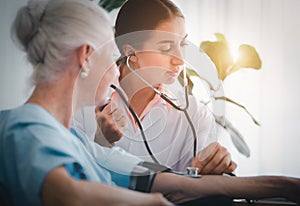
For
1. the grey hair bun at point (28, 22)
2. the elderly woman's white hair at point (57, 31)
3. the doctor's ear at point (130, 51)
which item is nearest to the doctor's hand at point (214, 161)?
the doctor's ear at point (130, 51)

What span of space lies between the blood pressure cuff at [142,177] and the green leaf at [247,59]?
463 millimetres

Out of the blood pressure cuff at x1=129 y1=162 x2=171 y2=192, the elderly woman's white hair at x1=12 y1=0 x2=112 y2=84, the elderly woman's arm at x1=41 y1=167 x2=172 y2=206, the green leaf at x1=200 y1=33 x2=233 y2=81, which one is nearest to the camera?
the elderly woman's arm at x1=41 y1=167 x2=172 y2=206

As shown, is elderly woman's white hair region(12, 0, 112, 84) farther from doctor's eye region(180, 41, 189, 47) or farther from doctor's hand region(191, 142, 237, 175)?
doctor's hand region(191, 142, 237, 175)

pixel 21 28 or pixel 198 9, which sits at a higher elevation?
pixel 198 9

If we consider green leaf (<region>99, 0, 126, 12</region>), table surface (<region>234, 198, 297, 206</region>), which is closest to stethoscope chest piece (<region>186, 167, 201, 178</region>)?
table surface (<region>234, 198, 297, 206</region>)

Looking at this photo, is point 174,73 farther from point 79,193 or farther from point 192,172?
point 79,193

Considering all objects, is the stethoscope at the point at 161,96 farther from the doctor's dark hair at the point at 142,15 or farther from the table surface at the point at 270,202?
the table surface at the point at 270,202

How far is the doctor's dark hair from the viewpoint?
54.1 inches

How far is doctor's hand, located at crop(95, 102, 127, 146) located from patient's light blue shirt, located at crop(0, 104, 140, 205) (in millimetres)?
230

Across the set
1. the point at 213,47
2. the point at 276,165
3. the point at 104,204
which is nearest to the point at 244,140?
the point at 276,165

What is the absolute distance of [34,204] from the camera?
0.96 m

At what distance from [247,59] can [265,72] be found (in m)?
0.08

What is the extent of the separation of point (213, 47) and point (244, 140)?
0.33 m

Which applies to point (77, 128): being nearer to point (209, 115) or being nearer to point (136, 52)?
point (136, 52)
